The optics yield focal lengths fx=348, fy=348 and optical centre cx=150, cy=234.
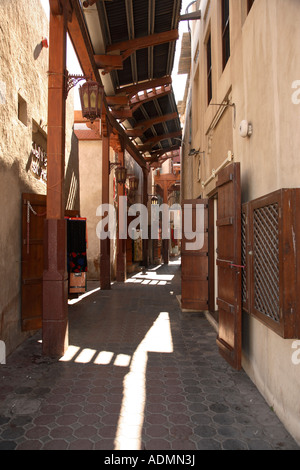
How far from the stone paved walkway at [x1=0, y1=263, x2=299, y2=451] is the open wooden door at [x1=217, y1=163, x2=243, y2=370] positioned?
1.17 feet

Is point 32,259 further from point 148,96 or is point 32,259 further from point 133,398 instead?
Result: point 148,96

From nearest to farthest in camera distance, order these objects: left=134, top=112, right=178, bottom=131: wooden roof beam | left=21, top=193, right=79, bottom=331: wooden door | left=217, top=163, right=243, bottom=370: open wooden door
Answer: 1. left=217, top=163, right=243, bottom=370: open wooden door
2. left=21, top=193, right=79, bottom=331: wooden door
3. left=134, top=112, right=178, bottom=131: wooden roof beam

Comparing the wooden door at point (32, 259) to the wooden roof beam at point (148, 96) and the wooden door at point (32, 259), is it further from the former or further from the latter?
the wooden roof beam at point (148, 96)

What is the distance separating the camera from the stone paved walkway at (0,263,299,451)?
300cm

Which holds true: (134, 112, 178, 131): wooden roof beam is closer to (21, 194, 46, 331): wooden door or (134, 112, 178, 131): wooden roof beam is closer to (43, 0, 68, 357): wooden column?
(21, 194, 46, 331): wooden door

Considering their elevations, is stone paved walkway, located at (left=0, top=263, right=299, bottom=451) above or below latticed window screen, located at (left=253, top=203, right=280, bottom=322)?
below

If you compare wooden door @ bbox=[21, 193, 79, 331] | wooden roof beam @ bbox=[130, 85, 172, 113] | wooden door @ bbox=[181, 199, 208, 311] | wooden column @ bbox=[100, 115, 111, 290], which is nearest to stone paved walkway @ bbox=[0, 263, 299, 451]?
wooden door @ bbox=[21, 193, 79, 331]

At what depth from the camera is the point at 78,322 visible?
7.48m

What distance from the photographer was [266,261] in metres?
3.68

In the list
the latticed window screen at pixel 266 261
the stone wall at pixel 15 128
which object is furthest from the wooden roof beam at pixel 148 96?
the latticed window screen at pixel 266 261

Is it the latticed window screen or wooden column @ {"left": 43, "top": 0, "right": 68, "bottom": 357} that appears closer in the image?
the latticed window screen

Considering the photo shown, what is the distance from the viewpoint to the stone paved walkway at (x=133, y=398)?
3000 millimetres
